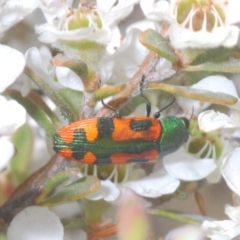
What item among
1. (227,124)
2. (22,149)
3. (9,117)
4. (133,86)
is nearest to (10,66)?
(9,117)

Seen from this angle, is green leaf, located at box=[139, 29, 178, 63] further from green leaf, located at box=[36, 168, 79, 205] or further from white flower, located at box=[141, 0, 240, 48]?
green leaf, located at box=[36, 168, 79, 205]

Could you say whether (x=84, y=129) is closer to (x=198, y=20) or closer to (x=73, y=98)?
(x=73, y=98)

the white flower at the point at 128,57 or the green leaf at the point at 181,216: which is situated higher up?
the white flower at the point at 128,57

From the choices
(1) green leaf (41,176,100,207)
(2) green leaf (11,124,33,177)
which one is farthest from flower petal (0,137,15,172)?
(2) green leaf (11,124,33,177)

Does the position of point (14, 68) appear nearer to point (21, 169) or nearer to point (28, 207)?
point (28, 207)

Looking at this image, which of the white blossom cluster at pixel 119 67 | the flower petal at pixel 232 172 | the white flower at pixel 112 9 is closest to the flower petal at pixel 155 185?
the white blossom cluster at pixel 119 67

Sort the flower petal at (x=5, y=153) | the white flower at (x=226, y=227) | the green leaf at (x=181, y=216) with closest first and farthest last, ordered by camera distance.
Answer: the flower petal at (x=5, y=153) < the white flower at (x=226, y=227) < the green leaf at (x=181, y=216)

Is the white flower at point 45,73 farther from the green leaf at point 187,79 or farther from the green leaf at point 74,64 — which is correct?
the green leaf at point 187,79
